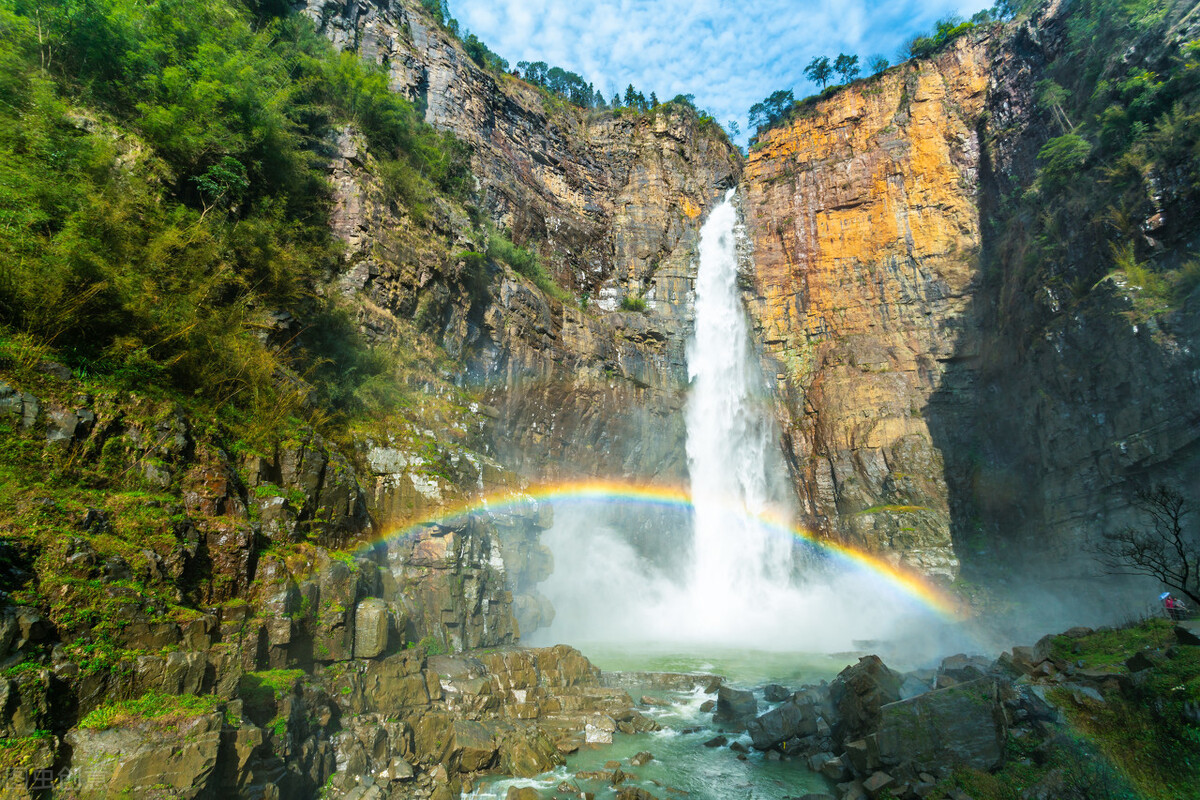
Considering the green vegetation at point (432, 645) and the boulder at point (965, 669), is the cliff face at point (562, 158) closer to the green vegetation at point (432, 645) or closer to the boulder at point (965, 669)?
the green vegetation at point (432, 645)

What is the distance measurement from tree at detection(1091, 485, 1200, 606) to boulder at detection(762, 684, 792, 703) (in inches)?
360

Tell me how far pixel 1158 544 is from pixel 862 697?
37.6 feet

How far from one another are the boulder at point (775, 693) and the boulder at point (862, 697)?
2207mm

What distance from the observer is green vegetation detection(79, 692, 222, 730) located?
201 inches

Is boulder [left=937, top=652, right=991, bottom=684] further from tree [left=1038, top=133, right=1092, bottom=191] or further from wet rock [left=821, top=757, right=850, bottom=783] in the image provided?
tree [left=1038, top=133, right=1092, bottom=191]

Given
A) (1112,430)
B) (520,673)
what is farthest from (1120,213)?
(520,673)

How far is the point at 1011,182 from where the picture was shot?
1110 inches

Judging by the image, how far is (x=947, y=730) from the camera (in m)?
7.90

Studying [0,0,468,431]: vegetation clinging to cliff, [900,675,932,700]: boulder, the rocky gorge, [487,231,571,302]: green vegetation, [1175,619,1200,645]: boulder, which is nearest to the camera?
the rocky gorge

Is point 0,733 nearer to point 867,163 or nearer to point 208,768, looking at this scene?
point 208,768

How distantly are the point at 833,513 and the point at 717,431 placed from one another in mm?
7525

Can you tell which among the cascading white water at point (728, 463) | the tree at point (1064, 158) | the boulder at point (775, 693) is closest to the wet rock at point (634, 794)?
the boulder at point (775, 693)

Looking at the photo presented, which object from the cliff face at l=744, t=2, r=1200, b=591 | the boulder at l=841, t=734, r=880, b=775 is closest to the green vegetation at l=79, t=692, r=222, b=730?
the boulder at l=841, t=734, r=880, b=775

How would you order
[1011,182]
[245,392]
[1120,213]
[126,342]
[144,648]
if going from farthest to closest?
[1011,182] < [1120,213] < [245,392] < [126,342] < [144,648]
